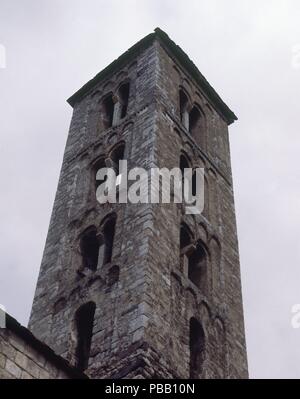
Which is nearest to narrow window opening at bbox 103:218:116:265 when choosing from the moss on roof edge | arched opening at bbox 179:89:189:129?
arched opening at bbox 179:89:189:129

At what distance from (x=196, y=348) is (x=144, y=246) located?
2.53 meters

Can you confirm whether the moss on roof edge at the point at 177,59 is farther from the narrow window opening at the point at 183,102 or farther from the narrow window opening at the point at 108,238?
the narrow window opening at the point at 108,238

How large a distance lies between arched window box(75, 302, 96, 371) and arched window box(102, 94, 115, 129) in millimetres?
8173

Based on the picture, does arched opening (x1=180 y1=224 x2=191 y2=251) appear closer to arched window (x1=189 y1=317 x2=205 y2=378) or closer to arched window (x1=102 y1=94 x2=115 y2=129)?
arched window (x1=189 y1=317 x2=205 y2=378)

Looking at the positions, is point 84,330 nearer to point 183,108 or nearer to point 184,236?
point 184,236

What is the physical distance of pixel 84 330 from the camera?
17156 millimetres

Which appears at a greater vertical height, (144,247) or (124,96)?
(124,96)

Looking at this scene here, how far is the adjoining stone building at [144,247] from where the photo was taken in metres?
15.9

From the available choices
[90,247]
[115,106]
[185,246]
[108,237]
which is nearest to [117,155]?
[115,106]

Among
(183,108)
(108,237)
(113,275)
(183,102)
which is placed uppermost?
(183,102)

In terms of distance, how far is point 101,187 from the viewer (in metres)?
21.2

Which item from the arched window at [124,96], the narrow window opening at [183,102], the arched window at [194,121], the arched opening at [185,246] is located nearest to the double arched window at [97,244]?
the arched opening at [185,246]
